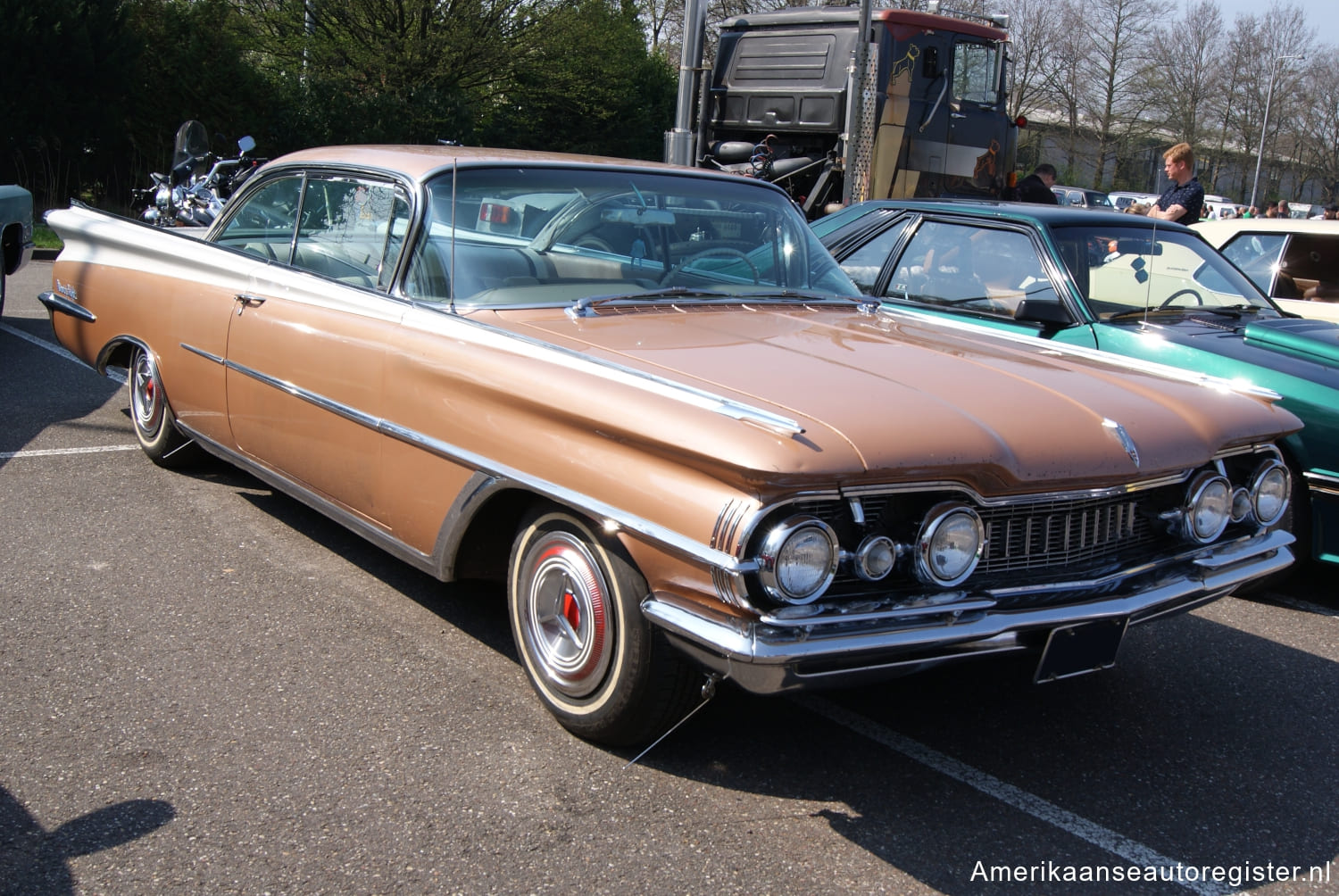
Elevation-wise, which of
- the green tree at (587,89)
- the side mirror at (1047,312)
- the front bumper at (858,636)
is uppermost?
the green tree at (587,89)

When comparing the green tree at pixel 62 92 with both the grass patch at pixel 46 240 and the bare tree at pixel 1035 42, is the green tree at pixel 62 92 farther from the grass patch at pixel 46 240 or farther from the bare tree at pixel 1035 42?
the bare tree at pixel 1035 42

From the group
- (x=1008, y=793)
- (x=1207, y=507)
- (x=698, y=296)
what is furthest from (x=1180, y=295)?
(x=1008, y=793)

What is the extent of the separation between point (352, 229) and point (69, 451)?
98.2 inches

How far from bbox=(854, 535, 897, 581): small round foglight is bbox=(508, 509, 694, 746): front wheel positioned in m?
0.51

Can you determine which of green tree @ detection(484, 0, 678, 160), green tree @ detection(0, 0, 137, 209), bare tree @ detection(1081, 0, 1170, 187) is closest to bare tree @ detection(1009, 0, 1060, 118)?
bare tree @ detection(1081, 0, 1170, 187)

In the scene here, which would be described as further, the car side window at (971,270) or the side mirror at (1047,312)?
the car side window at (971,270)

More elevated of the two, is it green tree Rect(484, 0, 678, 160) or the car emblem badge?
green tree Rect(484, 0, 678, 160)

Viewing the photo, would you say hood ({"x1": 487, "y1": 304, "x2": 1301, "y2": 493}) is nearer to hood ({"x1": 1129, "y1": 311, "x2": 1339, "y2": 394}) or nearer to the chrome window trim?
the chrome window trim

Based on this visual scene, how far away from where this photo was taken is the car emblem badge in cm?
296

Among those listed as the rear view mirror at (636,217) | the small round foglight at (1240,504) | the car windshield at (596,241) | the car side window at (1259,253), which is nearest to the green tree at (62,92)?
the car windshield at (596,241)

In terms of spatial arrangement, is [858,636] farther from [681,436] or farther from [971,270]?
[971,270]

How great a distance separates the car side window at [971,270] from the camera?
5465mm

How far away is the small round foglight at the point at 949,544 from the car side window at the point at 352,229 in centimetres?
199

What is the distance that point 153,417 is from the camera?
17.3 ft
